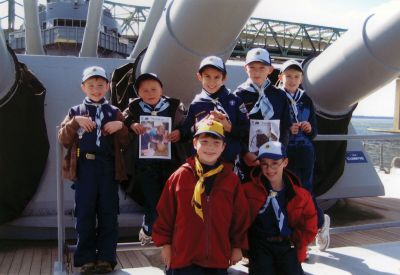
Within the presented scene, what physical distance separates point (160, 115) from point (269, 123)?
0.60 metres

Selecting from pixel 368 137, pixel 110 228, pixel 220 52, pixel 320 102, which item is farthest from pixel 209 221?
pixel 320 102

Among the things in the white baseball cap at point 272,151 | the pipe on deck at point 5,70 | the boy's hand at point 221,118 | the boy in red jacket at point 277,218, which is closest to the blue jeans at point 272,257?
the boy in red jacket at point 277,218

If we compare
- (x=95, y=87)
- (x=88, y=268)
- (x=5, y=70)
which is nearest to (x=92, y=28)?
(x=5, y=70)

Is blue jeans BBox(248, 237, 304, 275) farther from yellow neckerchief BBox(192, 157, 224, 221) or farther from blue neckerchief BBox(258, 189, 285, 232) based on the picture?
yellow neckerchief BBox(192, 157, 224, 221)

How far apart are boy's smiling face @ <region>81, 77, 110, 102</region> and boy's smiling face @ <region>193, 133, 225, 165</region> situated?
2.53ft

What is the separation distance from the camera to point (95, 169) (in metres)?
2.46

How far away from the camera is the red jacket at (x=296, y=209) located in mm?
2121

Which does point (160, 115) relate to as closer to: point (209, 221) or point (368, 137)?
point (209, 221)

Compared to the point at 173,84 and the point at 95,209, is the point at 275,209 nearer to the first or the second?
the point at 95,209

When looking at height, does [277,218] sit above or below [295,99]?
below

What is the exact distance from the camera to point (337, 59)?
3564mm

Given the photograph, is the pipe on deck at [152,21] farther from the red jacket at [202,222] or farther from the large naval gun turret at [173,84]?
the red jacket at [202,222]

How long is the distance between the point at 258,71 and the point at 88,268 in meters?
1.41

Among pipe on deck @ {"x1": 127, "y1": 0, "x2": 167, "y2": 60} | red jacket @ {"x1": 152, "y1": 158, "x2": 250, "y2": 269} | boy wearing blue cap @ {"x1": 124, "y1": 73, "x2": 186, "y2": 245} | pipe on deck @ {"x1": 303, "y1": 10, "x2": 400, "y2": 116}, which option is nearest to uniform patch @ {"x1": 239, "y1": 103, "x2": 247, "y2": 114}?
boy wearing blue cap @ {"x1": 124, "y1": 73, "x2": 186, "y2": 245}
